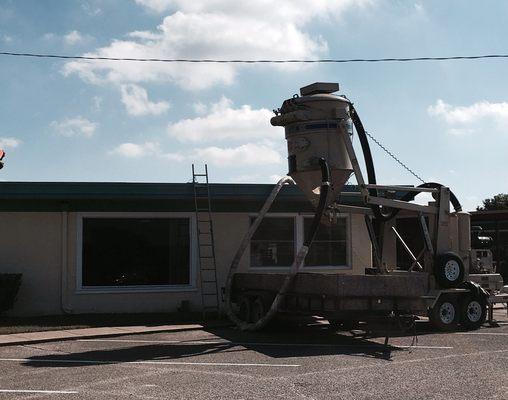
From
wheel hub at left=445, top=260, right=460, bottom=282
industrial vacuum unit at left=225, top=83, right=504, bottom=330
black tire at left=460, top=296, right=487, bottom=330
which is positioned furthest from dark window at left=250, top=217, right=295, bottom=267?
black tire at left=460, top=296, right=487, bottom=330

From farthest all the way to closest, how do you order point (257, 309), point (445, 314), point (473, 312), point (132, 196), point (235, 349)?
point (132, 196), point (473, 312), point (445, 314), point (257, 309), point (235, 349)

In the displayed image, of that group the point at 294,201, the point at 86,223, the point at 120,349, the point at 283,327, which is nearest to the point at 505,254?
the point at 294,201

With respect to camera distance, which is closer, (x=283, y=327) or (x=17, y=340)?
(x=17, y=340)

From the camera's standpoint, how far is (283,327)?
15664 millimetres

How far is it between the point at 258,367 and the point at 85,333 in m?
5.27

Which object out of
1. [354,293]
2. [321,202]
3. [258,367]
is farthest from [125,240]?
[258,367]

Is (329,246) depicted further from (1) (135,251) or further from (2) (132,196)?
(2) (132,196)

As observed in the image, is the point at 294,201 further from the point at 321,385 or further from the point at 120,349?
the point at 321,385

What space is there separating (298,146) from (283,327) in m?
4.21

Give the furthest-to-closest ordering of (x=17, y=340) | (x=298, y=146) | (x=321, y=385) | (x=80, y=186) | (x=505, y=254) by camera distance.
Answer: (x=505, y=254) → (x=80, y=186) → (x=298, y=146) → (x=17, y=340) → (x=321, y=385)

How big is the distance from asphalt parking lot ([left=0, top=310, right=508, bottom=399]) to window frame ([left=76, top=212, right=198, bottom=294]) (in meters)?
3.65

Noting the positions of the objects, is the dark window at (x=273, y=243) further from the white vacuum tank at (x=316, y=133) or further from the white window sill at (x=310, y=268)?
the white vacuum tank at (x=316, y=133)

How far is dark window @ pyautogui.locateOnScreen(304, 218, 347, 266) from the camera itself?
19766 mm

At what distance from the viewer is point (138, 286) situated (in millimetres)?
18156
